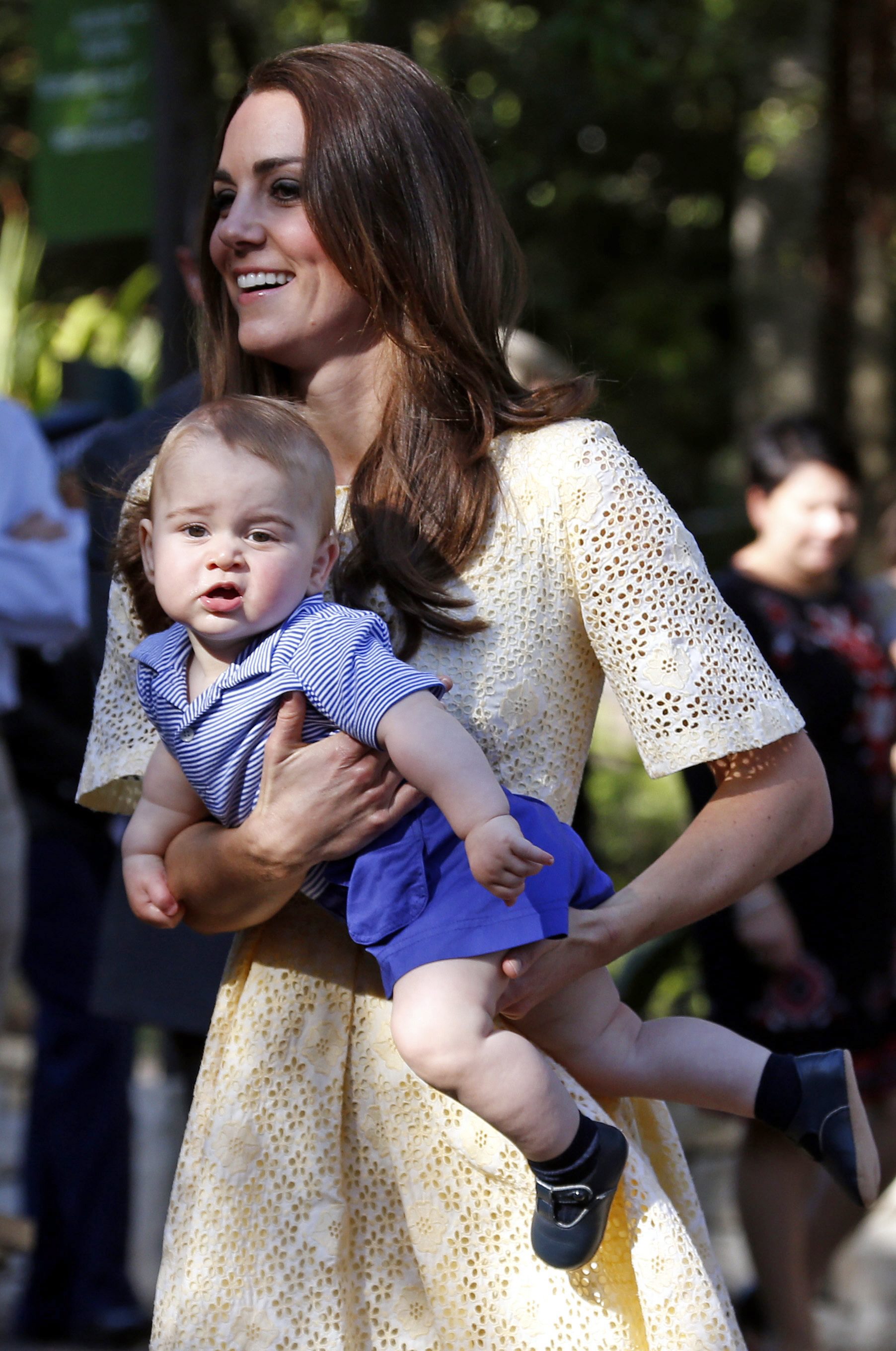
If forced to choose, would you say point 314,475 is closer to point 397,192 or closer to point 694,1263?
point 397,192

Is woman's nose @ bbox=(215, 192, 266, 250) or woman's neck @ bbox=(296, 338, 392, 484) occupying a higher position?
woman's nose @ bbox=(215, 192, 266, 250)

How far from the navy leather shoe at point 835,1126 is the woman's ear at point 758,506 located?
250 centimetres

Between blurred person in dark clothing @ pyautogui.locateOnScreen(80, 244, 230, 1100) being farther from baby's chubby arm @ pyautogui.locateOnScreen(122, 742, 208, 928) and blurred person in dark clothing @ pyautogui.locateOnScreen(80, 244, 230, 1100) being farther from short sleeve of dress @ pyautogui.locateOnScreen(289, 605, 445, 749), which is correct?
short sleeve of dress @ pyautogui.locateOnScreen(289, 605, 445, 749)

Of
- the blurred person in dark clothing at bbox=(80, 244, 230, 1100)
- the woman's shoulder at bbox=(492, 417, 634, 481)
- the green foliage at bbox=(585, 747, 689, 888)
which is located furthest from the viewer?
the green foliage at bbox=(585, 747, 689, 888)

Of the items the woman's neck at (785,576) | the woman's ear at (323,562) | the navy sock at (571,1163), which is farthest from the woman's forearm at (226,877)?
the woman's neck at (785,576)

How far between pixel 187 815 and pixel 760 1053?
0.77 meters

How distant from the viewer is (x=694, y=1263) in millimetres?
1954

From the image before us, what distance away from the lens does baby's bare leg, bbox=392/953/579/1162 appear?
1819mm

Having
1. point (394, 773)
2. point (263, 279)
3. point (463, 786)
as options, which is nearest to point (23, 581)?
point (263, 279)

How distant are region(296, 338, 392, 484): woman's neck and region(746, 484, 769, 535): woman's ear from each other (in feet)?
7.92

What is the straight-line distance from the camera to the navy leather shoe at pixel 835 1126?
83.7 inches

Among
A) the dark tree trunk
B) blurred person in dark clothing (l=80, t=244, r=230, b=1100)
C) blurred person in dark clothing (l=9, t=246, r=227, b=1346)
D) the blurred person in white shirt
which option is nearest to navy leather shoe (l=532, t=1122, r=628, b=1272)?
blurred person in dark clothing (l=80, t=244, r=230, b=1100)

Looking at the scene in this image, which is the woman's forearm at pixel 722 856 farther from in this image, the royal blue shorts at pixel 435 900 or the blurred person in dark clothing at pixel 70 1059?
the blurred person in dark clothing at pixel 70 1059

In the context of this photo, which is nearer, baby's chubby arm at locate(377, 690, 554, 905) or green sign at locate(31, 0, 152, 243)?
baby's chubby arm at locate(377, 690, 554, 905)
